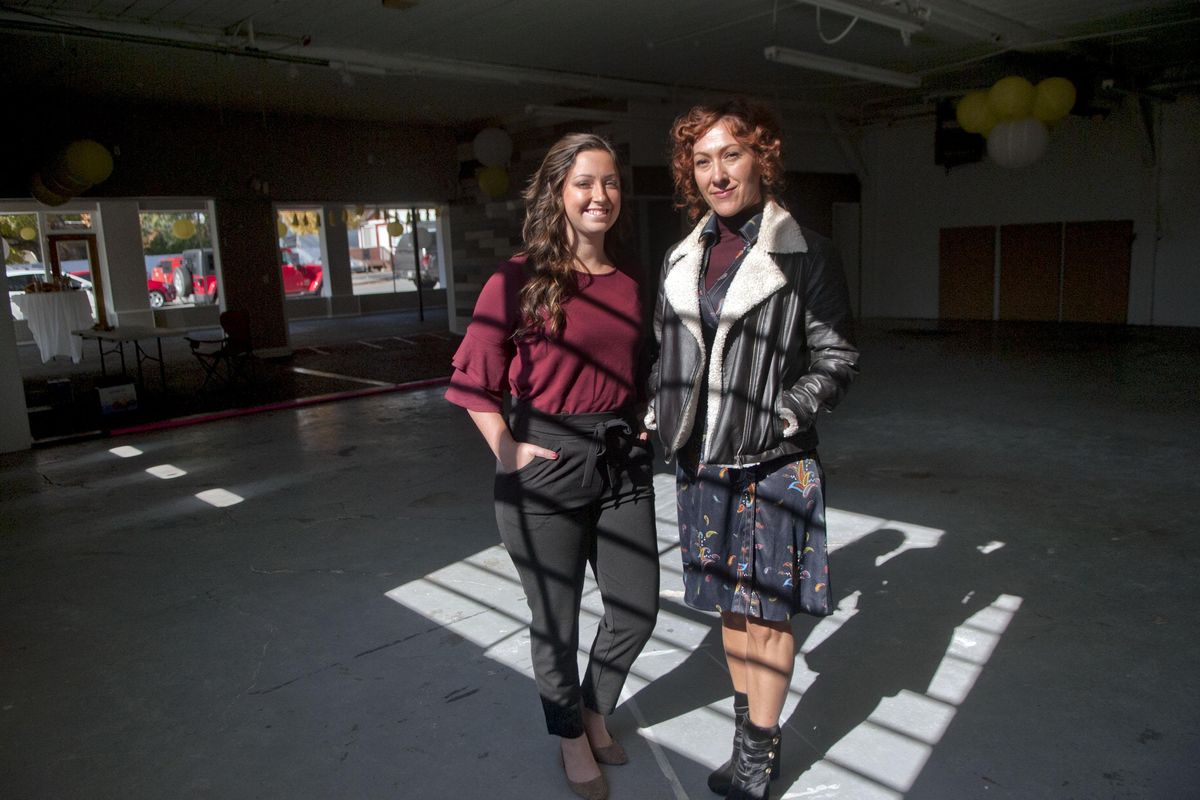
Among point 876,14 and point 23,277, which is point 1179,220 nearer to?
point 876,14

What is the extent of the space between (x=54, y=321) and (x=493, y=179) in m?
6.77

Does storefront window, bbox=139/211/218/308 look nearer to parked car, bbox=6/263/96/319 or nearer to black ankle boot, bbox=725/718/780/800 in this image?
parked car, bbox=6/263/96/319

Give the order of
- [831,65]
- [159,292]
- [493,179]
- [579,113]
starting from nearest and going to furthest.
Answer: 1. [831,65]
2. [579,113]
3. [493,179]
4. [159,292]

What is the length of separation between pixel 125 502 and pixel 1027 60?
9.50m

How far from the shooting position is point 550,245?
184 cm

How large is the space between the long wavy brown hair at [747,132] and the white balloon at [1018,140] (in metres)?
6.96

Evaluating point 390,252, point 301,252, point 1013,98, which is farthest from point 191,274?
point 1013,98

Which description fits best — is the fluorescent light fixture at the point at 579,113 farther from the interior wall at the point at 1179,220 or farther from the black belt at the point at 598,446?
the black belt at the point at 598,446

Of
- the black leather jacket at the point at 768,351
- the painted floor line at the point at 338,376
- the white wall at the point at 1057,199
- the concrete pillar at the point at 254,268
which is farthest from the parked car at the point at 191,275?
the black leather jacket at the point at 768,351

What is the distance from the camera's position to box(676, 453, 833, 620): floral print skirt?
1.79m

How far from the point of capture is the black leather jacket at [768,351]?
1.76m

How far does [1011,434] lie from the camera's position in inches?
211

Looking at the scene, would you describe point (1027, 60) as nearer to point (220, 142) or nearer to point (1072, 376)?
point (1072, 376)

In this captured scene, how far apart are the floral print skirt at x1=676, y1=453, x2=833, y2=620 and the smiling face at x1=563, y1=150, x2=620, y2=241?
0.61 meters
